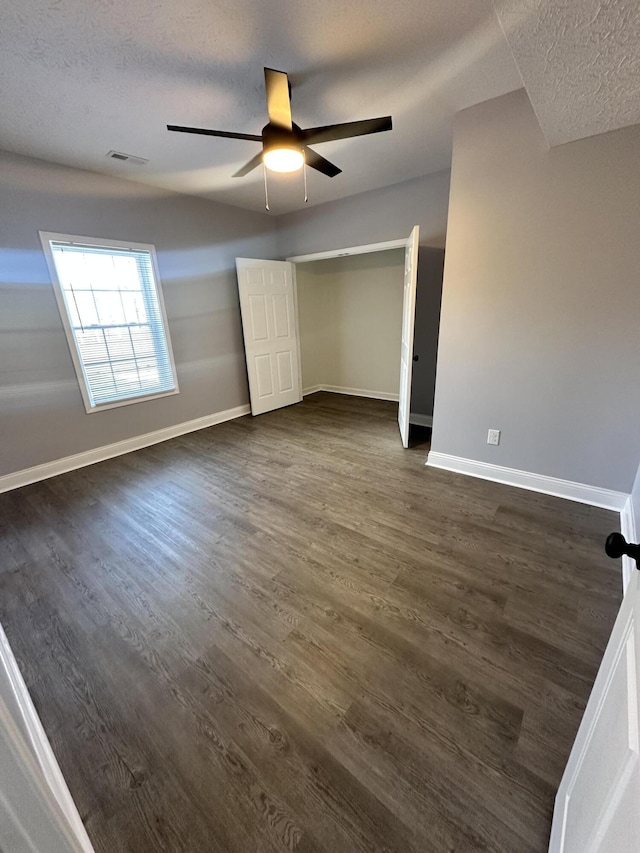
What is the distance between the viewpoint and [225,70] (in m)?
1.90

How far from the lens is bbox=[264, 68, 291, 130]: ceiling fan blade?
64.4 inches

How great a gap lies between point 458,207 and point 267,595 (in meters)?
2.92

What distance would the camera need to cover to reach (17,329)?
2.86m

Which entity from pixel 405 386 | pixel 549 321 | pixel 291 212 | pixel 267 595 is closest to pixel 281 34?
pixel 549 321

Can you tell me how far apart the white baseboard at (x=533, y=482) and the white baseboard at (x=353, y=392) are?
227 cm

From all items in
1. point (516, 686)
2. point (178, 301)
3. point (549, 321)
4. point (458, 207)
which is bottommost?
point (516, 686)

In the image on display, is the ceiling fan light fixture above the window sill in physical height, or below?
above

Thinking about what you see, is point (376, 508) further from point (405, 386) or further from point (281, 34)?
point (281, 34)

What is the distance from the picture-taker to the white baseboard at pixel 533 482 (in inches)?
95.3

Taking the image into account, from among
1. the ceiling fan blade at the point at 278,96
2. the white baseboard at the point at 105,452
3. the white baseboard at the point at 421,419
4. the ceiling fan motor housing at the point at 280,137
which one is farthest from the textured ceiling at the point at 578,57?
the white baseboard at the point at 105,452

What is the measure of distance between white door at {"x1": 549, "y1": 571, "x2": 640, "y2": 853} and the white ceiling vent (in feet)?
13.1

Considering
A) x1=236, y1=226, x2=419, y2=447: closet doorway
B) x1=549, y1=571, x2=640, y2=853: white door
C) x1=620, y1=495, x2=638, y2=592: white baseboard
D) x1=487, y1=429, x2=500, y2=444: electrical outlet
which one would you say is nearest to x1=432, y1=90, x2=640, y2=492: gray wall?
x1=487, y1=429, x2=500, y2=444: electrical outlet

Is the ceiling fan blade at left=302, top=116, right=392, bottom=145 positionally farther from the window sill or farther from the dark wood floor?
the window sill

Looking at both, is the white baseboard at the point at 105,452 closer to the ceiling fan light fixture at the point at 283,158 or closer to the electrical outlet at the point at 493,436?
the ceiling fan light fixture at the point at 283,158
